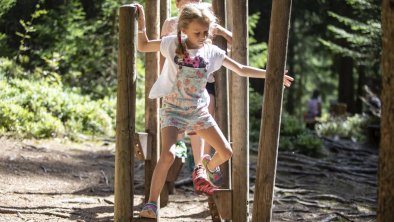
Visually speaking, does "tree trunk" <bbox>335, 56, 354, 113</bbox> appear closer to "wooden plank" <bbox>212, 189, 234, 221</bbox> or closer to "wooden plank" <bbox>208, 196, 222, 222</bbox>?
"wooden plank" <bbox>208, 196, 222, 222</bbox>

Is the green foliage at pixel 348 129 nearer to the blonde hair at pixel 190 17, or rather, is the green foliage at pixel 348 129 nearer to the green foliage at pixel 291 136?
the green foliage at pixel 291 136

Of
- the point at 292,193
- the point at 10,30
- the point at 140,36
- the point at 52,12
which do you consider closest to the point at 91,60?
the point at 52,12

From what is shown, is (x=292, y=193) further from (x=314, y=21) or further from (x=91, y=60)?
(x=314, y=21)

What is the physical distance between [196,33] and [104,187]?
3.38 m

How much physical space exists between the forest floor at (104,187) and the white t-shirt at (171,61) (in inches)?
65.0

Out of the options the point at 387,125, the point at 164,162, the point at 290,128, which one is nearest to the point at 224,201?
the point at 164,162

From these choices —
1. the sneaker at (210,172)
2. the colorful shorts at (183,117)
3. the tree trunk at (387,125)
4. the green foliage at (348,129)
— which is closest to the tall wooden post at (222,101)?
the sneaker at (210,172)

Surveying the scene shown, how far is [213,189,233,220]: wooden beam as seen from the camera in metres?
5.16

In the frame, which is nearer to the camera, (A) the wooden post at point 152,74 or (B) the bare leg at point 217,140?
(B) the bare leg at point 217,140

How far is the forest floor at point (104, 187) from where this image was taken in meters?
6.23

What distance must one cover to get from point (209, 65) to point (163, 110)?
505 mm

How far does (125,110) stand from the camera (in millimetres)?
4598

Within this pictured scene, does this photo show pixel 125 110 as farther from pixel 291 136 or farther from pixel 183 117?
pixel 291 136

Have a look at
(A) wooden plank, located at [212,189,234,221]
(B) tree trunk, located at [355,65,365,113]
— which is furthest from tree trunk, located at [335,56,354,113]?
(A) wooden plank, located at [212,189,234,221]
